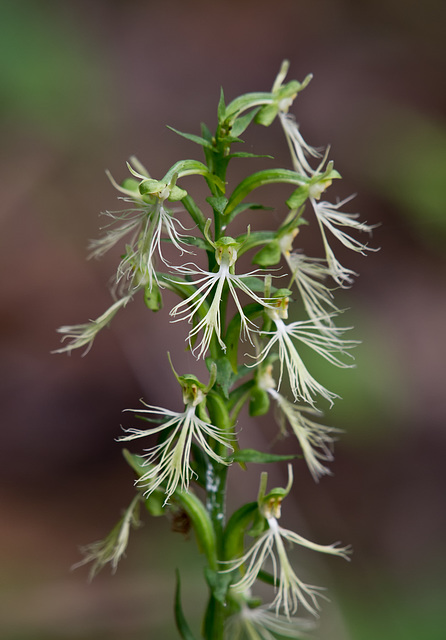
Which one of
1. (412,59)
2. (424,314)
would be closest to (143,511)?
(424,314)

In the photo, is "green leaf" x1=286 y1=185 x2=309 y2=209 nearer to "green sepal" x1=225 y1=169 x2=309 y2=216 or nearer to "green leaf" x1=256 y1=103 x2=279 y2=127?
"green sepal" x1=225 y1=169 x2=309 y2=216

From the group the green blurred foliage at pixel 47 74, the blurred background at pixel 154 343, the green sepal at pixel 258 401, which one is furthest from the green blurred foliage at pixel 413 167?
the green sepal at pixel 258 401

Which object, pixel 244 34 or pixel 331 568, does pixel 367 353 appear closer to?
pixel 331 568

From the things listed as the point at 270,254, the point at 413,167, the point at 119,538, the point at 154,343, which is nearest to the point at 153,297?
the point at 270,254

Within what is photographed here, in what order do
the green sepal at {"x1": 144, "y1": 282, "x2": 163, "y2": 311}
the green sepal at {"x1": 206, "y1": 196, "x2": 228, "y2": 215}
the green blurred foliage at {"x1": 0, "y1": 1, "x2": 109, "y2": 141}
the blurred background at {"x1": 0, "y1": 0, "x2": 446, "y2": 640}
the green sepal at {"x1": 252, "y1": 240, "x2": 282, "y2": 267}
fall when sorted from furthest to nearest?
the green blurred foliage at {"x1": 0, "y1": 1, "x2": 109, "y2": 141}
the blurred background at {"x1": 0, "y1": 0, "x2": 446, "y2": 640}
the green sepal at {"x1": 252, "y1": 240, "x2": 282, "y2": 267}
the green sepal at {"x1": 144, "y1": 282, "x2": 163, "y2": 311}
the green sepal at {"x1": 206, "y1": 196, "x2": 228, "y2": 215}

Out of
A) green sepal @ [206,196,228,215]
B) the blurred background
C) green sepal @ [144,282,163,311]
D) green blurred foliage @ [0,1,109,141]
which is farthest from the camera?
green blurred foliage @ [0,1,109,141]

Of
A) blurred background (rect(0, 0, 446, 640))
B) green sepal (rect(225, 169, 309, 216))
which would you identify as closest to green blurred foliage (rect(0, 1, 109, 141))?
blurred background (rect(0, 0, 446, 640))

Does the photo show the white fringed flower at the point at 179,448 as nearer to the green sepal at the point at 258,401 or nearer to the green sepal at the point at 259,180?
the green sepal at the point at 258,401
